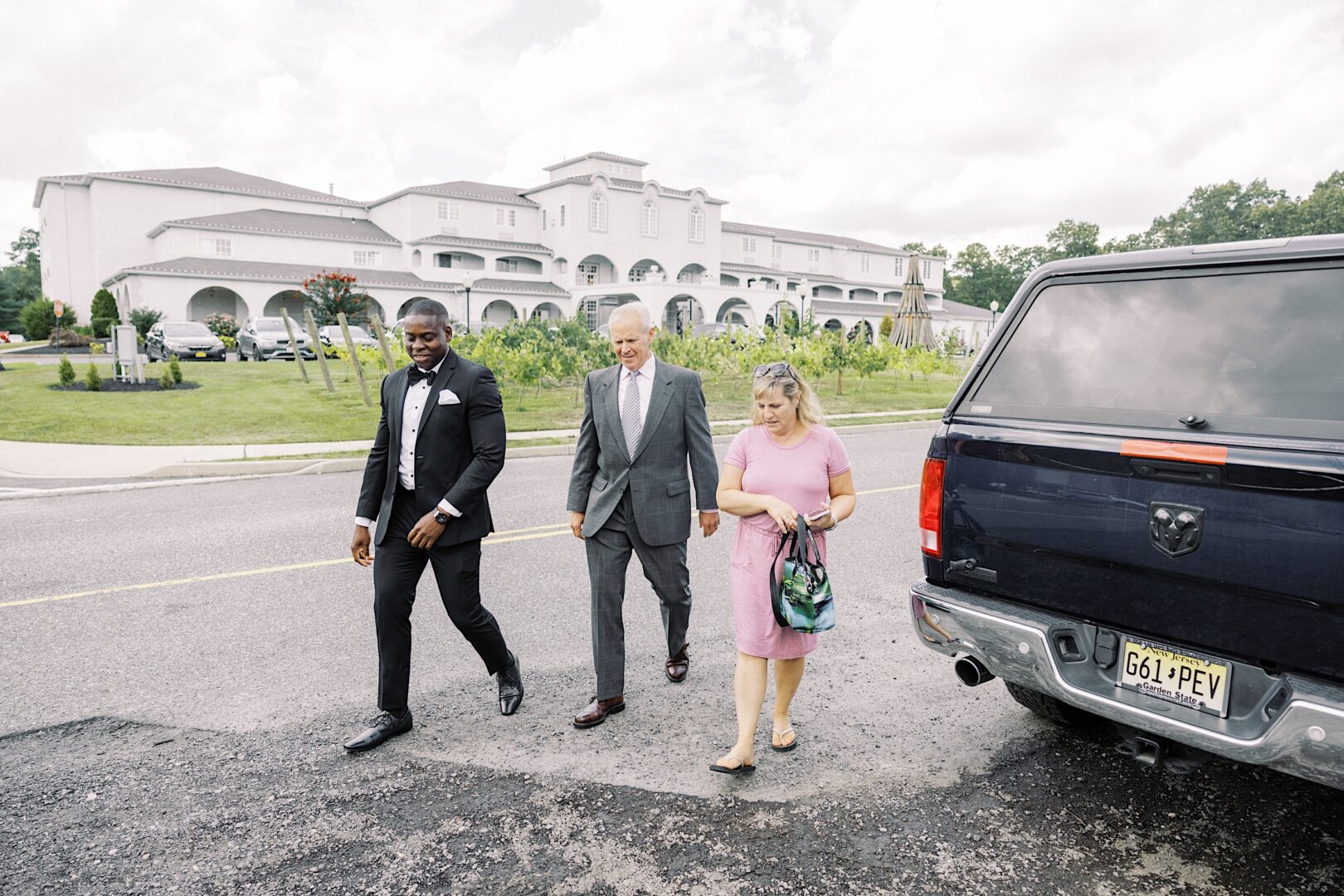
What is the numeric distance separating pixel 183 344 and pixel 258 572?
976 inches

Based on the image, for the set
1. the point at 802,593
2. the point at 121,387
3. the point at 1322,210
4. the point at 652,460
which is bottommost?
the point at 802,593

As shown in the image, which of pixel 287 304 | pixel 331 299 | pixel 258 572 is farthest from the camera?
pixel 287 304

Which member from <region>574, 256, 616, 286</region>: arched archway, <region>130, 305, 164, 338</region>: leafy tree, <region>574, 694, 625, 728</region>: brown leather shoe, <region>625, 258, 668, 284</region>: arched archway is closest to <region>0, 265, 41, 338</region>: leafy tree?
<region>130, 305, 164, 338</region>: leafy tree

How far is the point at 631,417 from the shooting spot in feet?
13.1

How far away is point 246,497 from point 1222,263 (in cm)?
901

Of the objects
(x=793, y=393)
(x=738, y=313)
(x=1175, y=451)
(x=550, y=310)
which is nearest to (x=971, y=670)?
(x=1175, y=451)

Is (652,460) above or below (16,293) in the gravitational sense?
below

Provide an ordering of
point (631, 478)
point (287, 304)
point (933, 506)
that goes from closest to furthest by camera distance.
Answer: point (933, 506)
point (631, 478)
point (287, 304)

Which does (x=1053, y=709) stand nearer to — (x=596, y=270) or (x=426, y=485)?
(x=426, y=485)

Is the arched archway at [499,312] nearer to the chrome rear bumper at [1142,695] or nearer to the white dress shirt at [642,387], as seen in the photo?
the white dress shirt at [642,387]

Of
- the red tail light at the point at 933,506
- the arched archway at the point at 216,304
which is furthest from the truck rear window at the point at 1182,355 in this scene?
the arched archway at the point at 216,304

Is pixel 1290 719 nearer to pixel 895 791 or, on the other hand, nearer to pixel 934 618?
pixel 934 618

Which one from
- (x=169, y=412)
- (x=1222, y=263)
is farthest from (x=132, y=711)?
(x=169, y=412)

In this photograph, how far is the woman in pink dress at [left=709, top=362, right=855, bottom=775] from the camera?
3354 millimetres
